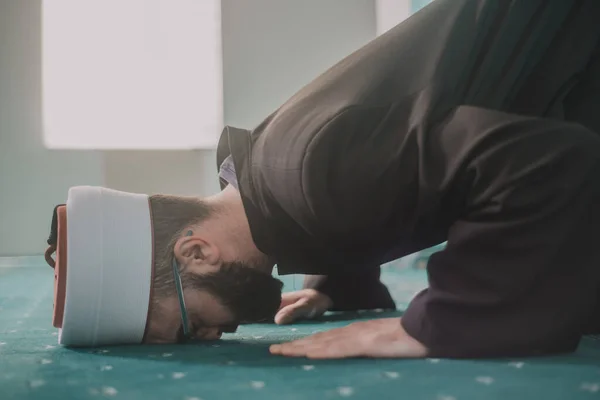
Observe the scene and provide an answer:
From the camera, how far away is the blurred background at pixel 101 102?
2.25 m

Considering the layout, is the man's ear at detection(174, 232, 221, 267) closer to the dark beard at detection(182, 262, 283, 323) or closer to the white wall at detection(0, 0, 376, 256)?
the dark beard at detection(182, 262, 283, 323)

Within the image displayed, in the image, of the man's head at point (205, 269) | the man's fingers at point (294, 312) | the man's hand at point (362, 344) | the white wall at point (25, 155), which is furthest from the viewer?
the white wall at point (25, 155)

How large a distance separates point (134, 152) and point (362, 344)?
171 centimetres

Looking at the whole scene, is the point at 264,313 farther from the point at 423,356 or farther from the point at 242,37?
the point at 242,37

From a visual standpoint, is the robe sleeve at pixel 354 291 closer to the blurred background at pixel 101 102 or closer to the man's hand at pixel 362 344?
the man's hand at pixel 362 344

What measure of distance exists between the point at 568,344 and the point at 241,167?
0.42 meters

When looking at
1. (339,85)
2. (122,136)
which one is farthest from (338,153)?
(122,136)

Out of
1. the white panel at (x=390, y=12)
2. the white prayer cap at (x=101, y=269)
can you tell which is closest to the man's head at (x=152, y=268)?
the white prayer cap at (x=101, y=269)

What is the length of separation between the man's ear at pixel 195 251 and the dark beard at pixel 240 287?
15mm

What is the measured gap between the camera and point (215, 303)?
0.85 metres

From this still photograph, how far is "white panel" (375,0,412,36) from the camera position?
2342mm

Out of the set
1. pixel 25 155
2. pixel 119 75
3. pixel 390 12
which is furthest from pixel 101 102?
pixel 390 12

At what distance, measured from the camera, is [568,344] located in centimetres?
69

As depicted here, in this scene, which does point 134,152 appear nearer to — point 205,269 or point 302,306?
point 302,306
